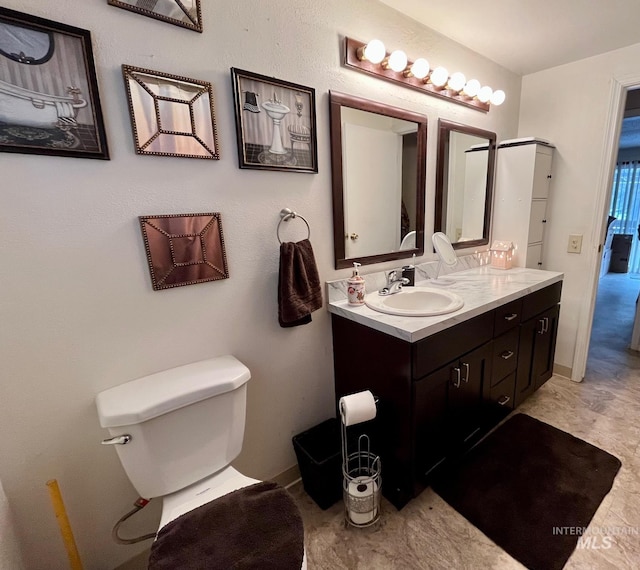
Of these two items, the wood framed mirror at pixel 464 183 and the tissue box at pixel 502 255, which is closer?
the wood framed mirror at pixel 464 183

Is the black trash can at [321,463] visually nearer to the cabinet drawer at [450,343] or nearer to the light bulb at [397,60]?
the cabinet drawer at [450,343]

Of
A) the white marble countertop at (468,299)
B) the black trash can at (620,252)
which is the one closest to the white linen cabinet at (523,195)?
the white marble countertop at (468,299)

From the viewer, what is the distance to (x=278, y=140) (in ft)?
4.02

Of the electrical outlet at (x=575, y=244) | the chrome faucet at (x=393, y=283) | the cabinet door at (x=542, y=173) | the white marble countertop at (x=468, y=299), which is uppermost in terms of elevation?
the cabinet door at (x=542, y=173)

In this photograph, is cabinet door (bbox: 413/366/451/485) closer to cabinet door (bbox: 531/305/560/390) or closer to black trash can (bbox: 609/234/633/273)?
cabinet door (bbox: 531/305/560/390)

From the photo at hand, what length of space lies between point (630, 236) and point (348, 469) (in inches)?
280

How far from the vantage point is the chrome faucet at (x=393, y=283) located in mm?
1581

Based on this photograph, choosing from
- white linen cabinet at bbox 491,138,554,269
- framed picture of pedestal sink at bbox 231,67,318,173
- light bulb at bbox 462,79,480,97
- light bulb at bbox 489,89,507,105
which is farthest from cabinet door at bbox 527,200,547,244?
framed picture of pedestal sink at bbox 231,67,318,173

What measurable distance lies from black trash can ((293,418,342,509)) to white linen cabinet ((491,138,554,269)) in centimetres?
179

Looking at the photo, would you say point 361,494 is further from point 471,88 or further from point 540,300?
point 471,88

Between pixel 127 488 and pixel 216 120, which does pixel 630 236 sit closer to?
pixel 216 120

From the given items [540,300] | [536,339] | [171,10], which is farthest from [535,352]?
[171,10]

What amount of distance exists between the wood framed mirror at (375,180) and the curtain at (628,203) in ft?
18.9

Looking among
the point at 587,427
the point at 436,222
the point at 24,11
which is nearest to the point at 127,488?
the point at 24,11
